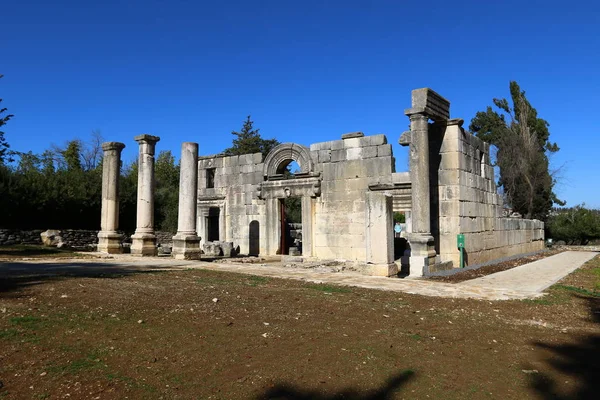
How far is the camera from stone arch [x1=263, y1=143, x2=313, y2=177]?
19.0m

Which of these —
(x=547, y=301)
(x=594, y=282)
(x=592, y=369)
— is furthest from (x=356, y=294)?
(x=594, y=282)

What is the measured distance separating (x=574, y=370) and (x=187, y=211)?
13.8m

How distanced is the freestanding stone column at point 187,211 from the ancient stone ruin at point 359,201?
4cm

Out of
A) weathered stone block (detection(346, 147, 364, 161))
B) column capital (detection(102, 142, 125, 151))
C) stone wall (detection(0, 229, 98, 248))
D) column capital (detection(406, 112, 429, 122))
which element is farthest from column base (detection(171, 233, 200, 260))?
column capital (detection(406, 112, 429, 122))

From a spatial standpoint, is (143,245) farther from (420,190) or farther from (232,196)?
(420,190)

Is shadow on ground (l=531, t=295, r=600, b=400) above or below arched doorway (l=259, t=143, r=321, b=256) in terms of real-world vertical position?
below

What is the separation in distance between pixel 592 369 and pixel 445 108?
1122 cm

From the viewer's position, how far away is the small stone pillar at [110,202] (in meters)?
18.4

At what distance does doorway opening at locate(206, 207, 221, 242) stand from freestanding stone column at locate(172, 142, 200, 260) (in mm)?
6103

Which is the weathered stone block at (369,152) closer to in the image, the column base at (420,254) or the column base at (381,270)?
the column base at (420,254)

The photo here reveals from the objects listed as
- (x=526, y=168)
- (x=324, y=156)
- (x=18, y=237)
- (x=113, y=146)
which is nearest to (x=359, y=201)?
(x=324, y=156)

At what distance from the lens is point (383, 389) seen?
4.04 m

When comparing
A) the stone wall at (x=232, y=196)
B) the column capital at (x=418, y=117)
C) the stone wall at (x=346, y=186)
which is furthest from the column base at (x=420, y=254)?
the stone wall at (x=232, y=196)

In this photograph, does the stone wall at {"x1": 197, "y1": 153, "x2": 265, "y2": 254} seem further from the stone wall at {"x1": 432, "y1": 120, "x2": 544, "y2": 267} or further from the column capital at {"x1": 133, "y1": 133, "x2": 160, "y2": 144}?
the stone wall at {"x1": 432, "y1": 120, "x2": 544, "y2": 267}
